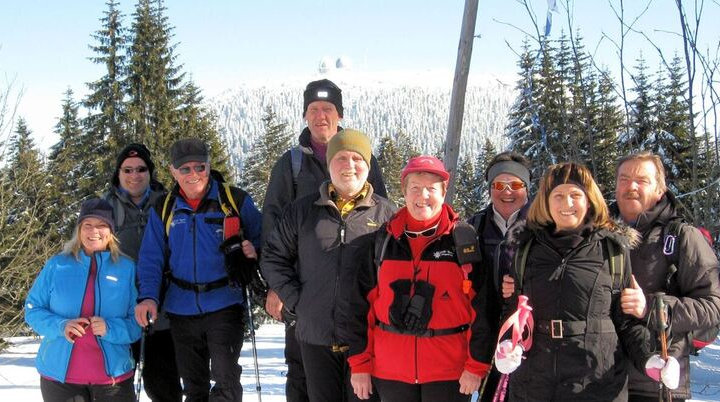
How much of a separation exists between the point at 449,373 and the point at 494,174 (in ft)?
5.01

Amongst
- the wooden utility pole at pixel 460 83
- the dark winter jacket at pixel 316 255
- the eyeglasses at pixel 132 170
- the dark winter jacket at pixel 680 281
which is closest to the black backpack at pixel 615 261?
the dark winter jacket at pixel 680 281

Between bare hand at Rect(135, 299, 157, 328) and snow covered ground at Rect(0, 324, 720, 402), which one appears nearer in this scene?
bare hand at Rect(135, 299, 157, 328)

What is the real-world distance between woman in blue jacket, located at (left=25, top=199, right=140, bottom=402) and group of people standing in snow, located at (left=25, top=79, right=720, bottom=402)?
11 mm

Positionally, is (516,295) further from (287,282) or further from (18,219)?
(18,219)

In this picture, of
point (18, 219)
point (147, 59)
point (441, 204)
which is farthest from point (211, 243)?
point (147, 59)

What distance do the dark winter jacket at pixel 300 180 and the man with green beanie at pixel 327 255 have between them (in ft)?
1.89

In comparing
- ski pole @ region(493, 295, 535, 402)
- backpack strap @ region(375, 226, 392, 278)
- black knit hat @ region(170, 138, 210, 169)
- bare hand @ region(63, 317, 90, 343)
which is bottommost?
bare hand @ region(63, 317, 90, 343)

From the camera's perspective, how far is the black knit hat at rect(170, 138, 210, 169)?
4598 mm

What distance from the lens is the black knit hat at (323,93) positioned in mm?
4777

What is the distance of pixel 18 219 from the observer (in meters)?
15.4

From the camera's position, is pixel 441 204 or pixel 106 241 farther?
pixel 106 241

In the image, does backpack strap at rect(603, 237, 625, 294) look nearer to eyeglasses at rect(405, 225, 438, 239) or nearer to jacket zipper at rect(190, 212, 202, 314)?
eyeglasses at rect(405, 225, 438, 239)

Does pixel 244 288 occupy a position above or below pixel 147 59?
below

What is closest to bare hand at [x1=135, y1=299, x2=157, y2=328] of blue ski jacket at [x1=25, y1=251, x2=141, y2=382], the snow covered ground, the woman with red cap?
blue ski jacket at [x1=25, y1=251, x2=141, y2=382]
